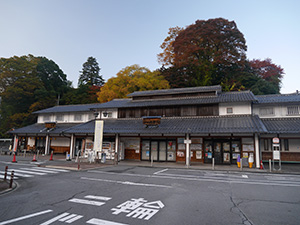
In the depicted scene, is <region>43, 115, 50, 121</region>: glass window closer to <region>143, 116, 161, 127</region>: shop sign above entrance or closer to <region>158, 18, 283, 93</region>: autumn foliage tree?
<region>143, 116, 161, 127</region>: shop sign above entrance

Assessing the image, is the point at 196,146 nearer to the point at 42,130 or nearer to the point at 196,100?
the point at 196,100

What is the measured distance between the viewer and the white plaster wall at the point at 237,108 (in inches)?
784

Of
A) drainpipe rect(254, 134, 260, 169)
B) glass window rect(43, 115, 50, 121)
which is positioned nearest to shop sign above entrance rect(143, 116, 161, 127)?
drainpipe rect(254, 134, 260, 169)

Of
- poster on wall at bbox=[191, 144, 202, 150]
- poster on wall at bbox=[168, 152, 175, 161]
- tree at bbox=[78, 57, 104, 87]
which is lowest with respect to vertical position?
poster on wall at bbox=[168, 152, 175, 161]

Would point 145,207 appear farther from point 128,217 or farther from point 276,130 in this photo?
point 276,130

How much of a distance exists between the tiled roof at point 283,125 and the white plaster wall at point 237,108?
2417 mm

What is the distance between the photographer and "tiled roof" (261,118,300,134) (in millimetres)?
17484

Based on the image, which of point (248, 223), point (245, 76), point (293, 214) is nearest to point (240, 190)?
point (293, 214)

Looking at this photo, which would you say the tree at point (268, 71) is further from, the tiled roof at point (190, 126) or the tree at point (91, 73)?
the tree at point (91, 73)

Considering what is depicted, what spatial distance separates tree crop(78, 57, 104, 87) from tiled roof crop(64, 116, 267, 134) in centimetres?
4671

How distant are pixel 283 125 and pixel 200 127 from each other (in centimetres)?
811

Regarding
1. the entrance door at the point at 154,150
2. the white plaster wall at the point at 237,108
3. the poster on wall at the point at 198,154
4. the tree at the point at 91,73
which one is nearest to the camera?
the white plaster wall at the point at 237,108

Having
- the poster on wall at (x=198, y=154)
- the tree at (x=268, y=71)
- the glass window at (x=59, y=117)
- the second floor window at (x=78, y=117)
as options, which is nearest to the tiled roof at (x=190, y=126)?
the poster on wall at (x=198, y=154)

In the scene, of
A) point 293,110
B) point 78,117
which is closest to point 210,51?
point 293,110
